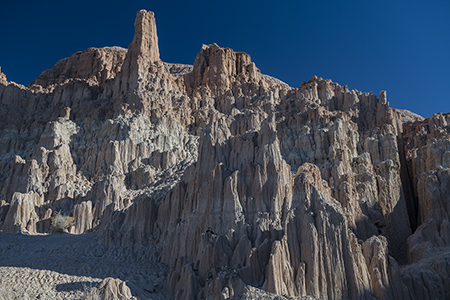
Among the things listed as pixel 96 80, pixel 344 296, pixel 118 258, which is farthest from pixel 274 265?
pixel 96 80

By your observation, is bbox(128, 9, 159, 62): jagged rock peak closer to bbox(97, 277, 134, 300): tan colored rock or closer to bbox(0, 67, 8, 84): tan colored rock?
bbox(0, 67, 8, 84): tan colored rock

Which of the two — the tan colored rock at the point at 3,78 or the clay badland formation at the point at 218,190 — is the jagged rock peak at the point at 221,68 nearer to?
the clay badland formation at the point at 218,190

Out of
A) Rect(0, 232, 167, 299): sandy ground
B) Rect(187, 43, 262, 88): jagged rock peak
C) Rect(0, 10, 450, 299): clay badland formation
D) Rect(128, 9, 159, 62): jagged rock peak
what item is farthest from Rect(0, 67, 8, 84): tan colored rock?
Rect(0, 232, 167, 299): sandy ground

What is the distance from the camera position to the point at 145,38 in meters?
106

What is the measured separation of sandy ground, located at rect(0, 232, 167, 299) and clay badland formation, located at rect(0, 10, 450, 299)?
0.25m

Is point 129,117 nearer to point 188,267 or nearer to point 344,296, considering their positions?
point 188,267

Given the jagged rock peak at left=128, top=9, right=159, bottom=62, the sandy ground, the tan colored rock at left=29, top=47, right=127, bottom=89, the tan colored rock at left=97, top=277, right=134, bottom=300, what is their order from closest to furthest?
the tan colored rock at left=97, top=277, right=134, bottom=300 → the sandy ground → the jagged rock peak at left=128, top=9, right=159, bottom=62 → the tan colored rock at left=29, top=47, right=127, bottom=89

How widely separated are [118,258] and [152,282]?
796cm

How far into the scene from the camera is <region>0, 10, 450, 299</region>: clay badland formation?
33.3 metres

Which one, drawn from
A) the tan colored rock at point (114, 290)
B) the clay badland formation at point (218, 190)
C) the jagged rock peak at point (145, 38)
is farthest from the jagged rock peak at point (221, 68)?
the tan colored rock at point (114, 290)

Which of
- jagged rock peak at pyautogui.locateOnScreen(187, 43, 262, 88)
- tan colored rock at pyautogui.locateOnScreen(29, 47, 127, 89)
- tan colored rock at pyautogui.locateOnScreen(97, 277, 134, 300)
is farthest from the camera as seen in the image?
tan colored rock at pyautogui.locateOnScreen(29, 47, 127, 89)

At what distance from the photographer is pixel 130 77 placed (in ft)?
323

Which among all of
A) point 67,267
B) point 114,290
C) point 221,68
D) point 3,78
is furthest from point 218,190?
point 3,78

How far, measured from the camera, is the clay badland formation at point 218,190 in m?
33.3
